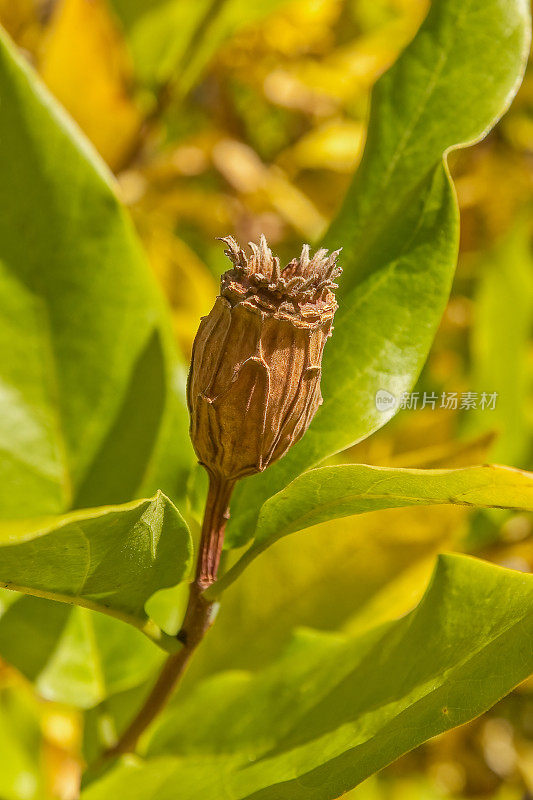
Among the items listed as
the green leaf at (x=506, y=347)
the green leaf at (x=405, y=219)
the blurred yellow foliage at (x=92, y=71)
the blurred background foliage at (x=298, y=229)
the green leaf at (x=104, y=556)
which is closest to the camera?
the green leaf at (x=104, y=556)

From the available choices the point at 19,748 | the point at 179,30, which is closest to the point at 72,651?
the point at 19,748

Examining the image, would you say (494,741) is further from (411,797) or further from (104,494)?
(104,494)

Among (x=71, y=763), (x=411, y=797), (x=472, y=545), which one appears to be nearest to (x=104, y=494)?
(x=71, y=763)

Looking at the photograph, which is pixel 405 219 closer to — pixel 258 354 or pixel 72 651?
pixel 258 354

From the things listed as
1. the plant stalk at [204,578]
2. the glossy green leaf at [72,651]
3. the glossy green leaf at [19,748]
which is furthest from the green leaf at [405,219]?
the glossy green leaf at [19,748]

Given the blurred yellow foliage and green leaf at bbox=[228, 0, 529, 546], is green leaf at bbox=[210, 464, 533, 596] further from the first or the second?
the blurred yellow foliage

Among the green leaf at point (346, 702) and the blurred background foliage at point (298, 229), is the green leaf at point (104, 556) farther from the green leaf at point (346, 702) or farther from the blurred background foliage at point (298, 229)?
the blurred background foliage at point (298, 229)
